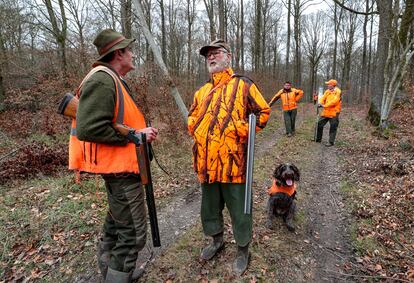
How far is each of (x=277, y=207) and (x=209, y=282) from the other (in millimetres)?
1599

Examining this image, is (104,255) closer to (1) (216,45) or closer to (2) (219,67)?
(2) (219,67)

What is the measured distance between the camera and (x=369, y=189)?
5234 mm

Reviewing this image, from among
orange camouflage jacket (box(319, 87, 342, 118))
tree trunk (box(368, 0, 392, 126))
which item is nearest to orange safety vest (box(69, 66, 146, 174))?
orange camouflage jacket (box(319, 87, 342, 118))

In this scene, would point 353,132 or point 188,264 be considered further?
point 353,132

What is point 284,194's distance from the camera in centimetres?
386

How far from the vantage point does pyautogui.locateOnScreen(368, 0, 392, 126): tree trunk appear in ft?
31.2

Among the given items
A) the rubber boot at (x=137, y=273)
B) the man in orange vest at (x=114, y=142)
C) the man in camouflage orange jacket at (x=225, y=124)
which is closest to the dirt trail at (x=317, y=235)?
the man in camouflage orange jacket at (x=225, y=124)

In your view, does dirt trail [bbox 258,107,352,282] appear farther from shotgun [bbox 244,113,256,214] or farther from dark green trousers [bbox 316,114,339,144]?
dark green trousers [bbox 316,114,339,144]

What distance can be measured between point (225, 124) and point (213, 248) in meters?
1.75

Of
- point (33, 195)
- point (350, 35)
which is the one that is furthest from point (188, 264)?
point (350, 35)

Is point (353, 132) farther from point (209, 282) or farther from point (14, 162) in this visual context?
point (14, 162)

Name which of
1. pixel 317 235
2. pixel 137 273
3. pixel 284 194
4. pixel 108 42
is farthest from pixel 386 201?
pixel 108 42

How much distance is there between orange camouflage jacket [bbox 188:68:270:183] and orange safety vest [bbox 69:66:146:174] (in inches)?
29.6

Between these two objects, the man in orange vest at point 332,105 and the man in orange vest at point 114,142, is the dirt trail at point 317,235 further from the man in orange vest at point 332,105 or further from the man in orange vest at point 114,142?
the man in orange vest at point 332,105
